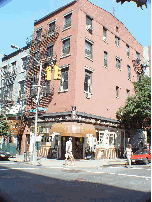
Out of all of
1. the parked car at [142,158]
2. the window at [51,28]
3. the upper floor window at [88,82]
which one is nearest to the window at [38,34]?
the window at [51,28]

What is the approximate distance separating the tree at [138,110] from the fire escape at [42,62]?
31.2 ft

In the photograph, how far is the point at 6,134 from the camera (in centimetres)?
2466

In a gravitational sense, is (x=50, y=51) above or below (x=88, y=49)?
above

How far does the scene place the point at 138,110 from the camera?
23.0 meters

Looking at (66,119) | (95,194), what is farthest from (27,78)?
(95,194)

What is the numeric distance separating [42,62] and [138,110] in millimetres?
12528

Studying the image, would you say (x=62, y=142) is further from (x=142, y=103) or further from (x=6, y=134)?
(x=142, y=103)

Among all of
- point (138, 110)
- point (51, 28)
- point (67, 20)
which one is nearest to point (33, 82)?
point (51, 28)

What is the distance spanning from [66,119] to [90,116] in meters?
2.84

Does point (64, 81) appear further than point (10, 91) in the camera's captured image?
No

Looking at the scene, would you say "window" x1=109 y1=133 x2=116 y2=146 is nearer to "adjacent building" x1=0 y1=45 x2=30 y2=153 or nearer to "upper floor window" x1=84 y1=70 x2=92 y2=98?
"upper floor window" x1=84 y1=70 x2=92 y2=98

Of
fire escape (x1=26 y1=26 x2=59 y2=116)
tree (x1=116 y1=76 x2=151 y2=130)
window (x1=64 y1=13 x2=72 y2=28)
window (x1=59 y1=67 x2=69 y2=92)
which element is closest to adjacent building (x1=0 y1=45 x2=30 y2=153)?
fire escape (x1=26 y1=26 x2=59 y2=116)

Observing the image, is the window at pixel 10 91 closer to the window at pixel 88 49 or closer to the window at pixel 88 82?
the window at pixel 88 82

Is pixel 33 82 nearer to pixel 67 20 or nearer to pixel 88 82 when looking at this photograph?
pixel 88 82
